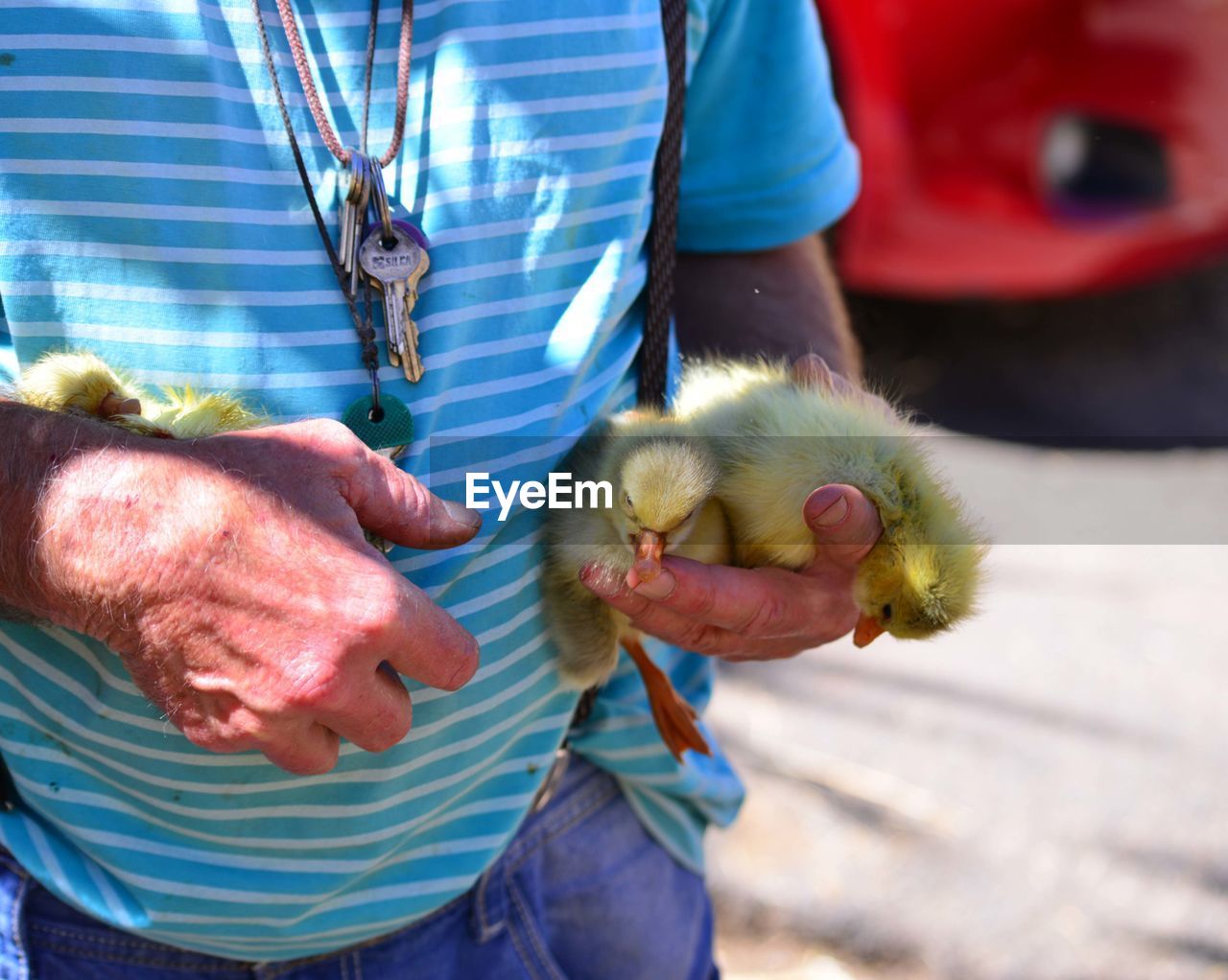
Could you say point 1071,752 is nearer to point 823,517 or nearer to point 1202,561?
point 1202,561

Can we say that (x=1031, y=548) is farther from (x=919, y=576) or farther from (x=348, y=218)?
(x=348, y=218)

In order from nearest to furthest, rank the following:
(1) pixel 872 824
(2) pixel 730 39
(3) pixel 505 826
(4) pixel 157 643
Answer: (4) pixel 157 643, (3) pixel 505 826, (2) pixel 730 39, (1) pixel 872 824

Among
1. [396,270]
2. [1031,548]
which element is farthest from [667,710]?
[1031,548]

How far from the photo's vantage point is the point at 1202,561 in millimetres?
4250

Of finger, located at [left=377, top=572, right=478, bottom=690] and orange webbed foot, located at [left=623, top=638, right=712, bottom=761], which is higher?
finger, located at [left=377, top=572, right=478, bottom=690]

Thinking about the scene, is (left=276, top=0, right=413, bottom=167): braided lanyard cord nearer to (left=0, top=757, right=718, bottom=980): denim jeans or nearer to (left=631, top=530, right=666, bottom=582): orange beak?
(left=631, top=530, right=666, bottom=582): orange beak

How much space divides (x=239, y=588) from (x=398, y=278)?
0.36 metres

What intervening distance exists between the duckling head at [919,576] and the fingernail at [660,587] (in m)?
0.28

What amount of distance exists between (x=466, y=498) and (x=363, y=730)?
0.30m

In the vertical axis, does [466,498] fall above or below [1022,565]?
above

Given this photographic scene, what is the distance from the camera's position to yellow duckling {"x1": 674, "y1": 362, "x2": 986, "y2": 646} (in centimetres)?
145

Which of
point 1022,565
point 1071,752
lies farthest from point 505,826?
point 1022,565

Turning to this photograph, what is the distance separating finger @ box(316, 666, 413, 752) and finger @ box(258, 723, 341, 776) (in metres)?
0.01

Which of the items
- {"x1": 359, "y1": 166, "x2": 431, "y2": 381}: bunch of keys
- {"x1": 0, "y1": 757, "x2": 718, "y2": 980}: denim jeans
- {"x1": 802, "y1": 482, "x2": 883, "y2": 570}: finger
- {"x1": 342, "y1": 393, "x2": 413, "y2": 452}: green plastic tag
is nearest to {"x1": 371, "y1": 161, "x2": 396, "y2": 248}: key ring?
{"x1": 359, "y1": 166, "x2": 431, "y2": 381}: bunch of keys
